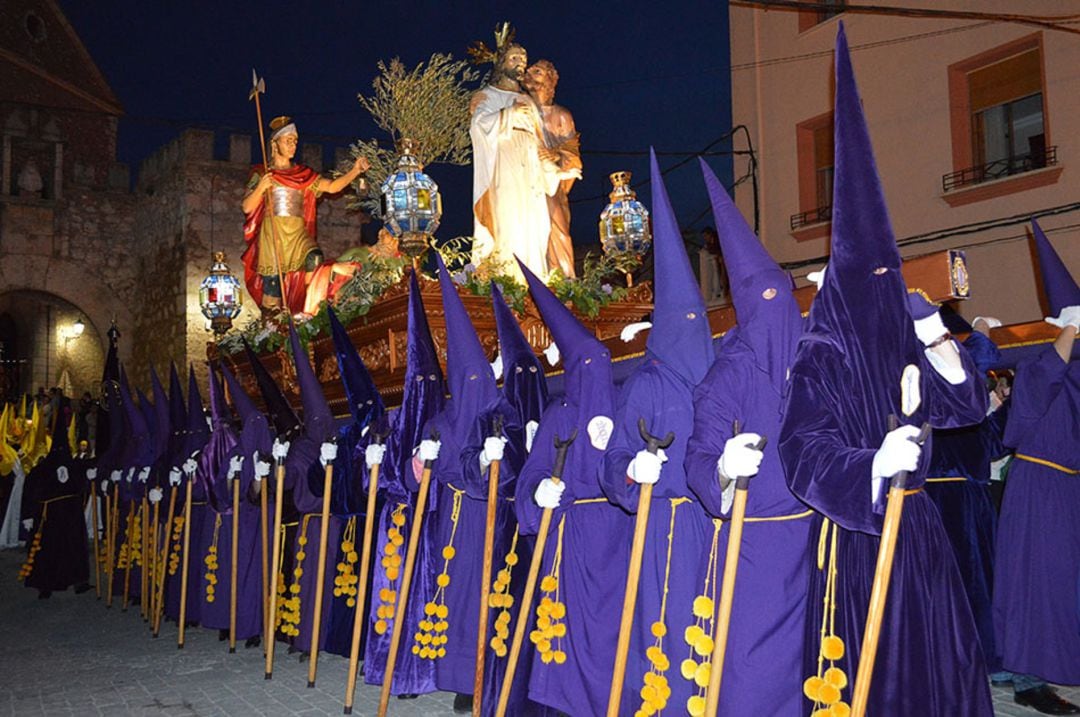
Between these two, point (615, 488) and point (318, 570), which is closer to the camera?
point (615, 488)

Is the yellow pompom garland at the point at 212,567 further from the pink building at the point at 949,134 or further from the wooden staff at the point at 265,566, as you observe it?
the pink building at the point at 949,134

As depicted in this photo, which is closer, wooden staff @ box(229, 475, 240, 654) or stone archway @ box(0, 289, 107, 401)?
wooden staff @ box(229, 475, 240, 654)

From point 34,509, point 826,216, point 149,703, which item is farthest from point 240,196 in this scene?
point 149,703

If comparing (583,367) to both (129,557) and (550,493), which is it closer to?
(550,493)

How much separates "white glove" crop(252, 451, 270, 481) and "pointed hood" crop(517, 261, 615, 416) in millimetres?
3458

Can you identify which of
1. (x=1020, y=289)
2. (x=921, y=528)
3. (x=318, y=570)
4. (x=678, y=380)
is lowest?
(x=318, y=570)

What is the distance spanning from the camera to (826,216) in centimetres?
1491

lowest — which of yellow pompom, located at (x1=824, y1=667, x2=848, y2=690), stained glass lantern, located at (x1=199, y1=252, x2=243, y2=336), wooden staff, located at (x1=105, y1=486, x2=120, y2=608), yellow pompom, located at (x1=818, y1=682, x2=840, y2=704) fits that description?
wooden staff, located at (x1=105, y1=486, x2=120, y2=608)

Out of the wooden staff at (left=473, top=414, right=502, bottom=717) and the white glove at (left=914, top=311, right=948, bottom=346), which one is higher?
the white glove at (left=914, top=311, right=948, bottom=346)

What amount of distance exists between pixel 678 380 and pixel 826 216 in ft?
37.0

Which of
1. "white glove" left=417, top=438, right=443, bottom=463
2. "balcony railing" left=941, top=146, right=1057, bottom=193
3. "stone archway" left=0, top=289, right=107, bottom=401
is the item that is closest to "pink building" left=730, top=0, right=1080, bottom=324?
"balcony railing" left=941, top=146, right=1057, bottom=193

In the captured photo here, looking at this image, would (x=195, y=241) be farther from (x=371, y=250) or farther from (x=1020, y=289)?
(x=1020, y=289)

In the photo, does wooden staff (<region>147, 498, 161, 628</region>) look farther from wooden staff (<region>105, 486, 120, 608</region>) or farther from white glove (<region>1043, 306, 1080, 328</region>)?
white glove (<region>1043, 306, 1080, 328</region>)

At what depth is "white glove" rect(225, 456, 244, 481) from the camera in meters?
8.16
